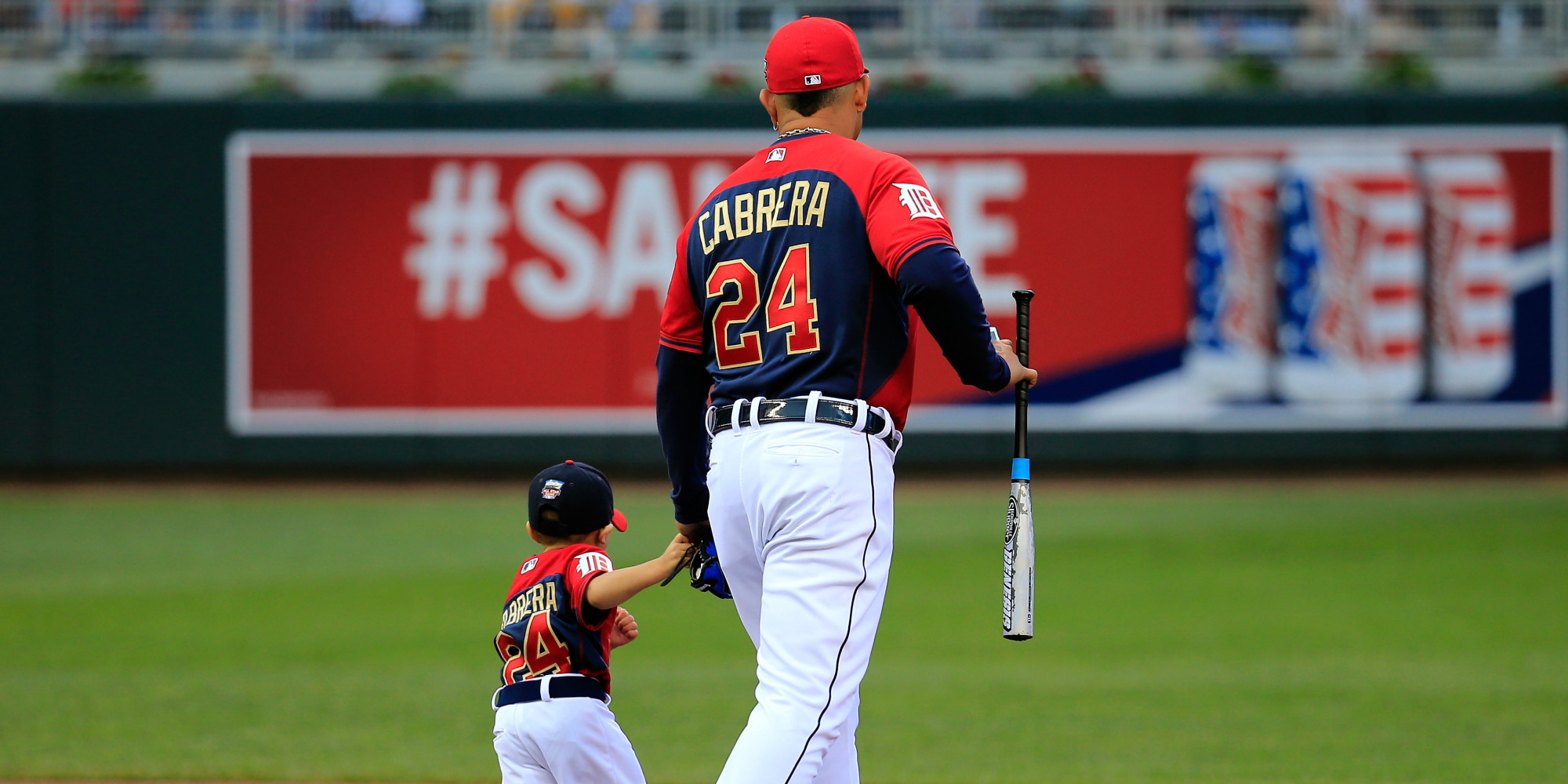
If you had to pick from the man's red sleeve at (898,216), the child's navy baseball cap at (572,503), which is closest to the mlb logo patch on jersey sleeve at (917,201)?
the man's red sleeve at (898,216)

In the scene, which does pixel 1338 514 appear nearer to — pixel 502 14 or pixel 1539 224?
pixel 1539 224

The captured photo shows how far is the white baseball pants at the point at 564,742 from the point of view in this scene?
3.53 meters

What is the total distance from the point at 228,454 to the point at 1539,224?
13.0m

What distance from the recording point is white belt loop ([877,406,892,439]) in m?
3.23

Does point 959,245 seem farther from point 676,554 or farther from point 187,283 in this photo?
point 676,554

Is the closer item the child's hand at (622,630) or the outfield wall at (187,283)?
the child's hand at (622,630)

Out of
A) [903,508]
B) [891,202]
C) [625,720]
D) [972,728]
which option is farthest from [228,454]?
[891,202]

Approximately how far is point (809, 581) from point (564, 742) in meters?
0.83

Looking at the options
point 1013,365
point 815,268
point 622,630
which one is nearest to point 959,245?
point 622,630

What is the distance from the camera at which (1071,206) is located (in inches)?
579

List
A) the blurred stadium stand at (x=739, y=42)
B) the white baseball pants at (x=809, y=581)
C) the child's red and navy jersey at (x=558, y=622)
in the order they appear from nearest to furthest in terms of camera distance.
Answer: the white baseball pants at (x=809, y=581)
the child's red and navy jersey at (x=558, y=622)
the blurred stadium stand at (x=739, y=42)

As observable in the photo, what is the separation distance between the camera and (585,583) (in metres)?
3.48

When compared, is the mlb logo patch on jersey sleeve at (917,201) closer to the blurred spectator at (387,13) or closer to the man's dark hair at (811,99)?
the man's dark hair at (811,99)

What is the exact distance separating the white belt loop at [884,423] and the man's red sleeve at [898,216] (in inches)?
12.1
